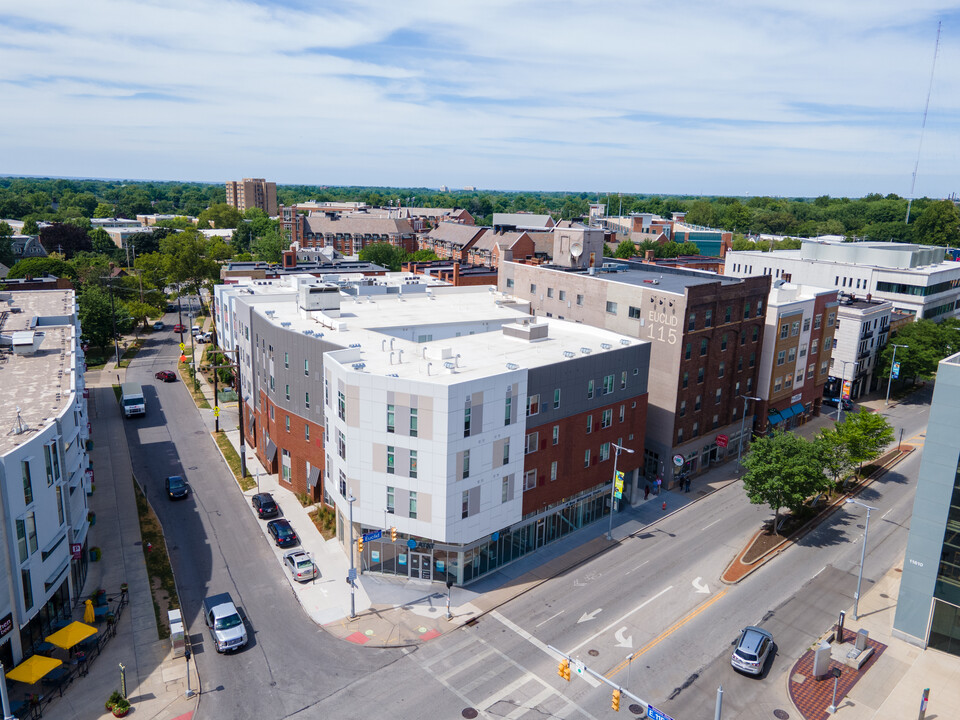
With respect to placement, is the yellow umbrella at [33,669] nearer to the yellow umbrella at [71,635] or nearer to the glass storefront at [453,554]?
the yellow umbrella at [71,635]

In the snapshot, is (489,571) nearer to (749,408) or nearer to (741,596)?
(741,596)

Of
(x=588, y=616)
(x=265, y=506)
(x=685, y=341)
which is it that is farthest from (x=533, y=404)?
(x=265, y=506)

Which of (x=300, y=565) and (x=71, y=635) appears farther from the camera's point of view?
(x=300, y=565)

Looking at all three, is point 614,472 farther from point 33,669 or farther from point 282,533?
point 33,669

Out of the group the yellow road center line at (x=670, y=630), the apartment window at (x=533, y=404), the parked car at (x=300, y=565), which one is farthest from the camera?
the apartment window at (x=533, y=404)

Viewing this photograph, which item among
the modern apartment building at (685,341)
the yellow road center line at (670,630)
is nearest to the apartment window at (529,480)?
the yellow road center line at (670,630)

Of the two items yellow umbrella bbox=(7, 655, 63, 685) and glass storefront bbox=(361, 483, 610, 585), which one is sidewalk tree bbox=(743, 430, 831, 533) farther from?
yellow umbrella bbox=(7, 655, 63, 685)
